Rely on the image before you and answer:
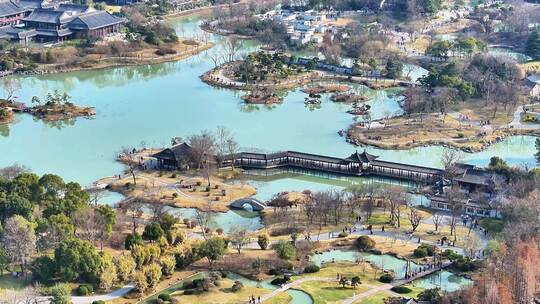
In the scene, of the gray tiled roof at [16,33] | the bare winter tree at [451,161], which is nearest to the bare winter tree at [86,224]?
the bare winter tree at [451,161]

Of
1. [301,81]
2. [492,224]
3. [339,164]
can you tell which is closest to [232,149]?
[339,164]

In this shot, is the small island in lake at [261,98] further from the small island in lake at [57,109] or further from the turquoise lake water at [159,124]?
the small island in lake at [57,109]

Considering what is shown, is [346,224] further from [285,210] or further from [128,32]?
[128,32]

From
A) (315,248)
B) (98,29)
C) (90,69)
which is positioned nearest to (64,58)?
(90,69)

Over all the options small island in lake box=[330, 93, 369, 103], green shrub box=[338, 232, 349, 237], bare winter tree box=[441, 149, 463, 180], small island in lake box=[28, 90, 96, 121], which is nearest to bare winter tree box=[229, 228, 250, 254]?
green shrub box=[338, 232, 349, 237]

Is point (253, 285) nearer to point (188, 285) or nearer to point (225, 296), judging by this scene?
point (225, 296)

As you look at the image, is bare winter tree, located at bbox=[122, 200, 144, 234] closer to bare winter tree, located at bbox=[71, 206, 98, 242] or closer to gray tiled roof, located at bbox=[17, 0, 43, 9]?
bare winter tree, located at bbox=[71, 206, 98, 242]

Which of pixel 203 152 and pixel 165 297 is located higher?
pixel 203 152
